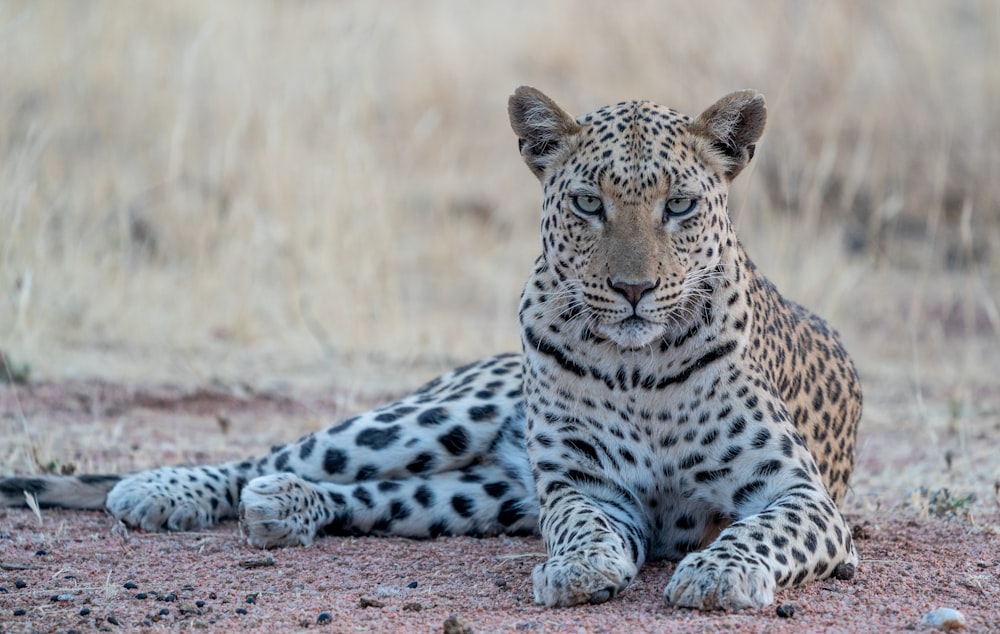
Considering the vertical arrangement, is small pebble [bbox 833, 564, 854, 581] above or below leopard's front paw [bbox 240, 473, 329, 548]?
above

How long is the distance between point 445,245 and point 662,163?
8.20 meters

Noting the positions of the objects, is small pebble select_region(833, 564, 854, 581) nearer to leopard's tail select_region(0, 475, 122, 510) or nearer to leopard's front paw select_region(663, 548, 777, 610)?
leopard's front paw select_region(663, 548, 777, 610)

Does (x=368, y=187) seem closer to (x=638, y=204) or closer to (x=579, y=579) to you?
(x=638, y=204)

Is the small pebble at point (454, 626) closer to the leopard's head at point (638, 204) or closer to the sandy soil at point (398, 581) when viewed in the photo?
the sandy soil at point (398, 581)

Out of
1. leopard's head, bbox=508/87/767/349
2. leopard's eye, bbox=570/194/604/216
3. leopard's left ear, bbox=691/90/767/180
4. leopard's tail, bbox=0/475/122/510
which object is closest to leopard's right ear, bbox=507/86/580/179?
leopard's head, bbox=508/87/767/349

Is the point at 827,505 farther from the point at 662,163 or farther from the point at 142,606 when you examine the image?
the point at 142,606

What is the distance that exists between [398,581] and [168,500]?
1292 millimetres

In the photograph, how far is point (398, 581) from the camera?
4.49 metres

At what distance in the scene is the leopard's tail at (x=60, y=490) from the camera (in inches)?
216

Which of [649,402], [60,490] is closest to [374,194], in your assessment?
[60,490]

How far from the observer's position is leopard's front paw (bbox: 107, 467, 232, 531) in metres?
5.30

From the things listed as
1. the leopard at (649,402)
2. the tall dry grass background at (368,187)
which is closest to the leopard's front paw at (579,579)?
the leopard at (649,402)

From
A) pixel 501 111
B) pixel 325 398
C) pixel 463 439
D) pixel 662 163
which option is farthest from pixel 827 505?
pixel 501 111

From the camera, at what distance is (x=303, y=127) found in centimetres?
1034
